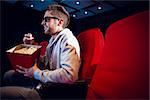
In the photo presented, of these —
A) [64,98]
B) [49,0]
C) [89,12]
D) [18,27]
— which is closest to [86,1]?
[89,12]

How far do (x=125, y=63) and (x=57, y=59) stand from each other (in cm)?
61

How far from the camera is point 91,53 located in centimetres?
134

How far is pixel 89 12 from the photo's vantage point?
3697 millimetres

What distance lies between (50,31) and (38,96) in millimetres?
533

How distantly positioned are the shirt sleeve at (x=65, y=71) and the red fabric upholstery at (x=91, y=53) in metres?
0.08

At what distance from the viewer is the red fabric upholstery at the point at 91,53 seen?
51.3 inches

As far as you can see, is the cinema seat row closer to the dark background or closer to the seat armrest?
the seat armrest

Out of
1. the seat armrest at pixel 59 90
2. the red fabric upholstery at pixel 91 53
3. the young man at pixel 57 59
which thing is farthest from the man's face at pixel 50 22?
the seat armrest at pixel 59 90

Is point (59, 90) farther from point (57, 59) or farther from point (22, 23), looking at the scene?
point (22, 23)

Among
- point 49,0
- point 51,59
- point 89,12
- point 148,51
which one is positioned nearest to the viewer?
point 148,51

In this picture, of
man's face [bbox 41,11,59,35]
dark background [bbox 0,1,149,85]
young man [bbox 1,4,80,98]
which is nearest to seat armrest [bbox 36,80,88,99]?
young man [bbox 1,4,80,98]

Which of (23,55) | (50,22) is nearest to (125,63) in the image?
(23,55)

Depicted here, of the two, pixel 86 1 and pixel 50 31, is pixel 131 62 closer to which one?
pixel 50 31

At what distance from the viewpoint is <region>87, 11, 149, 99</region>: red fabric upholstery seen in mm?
793
